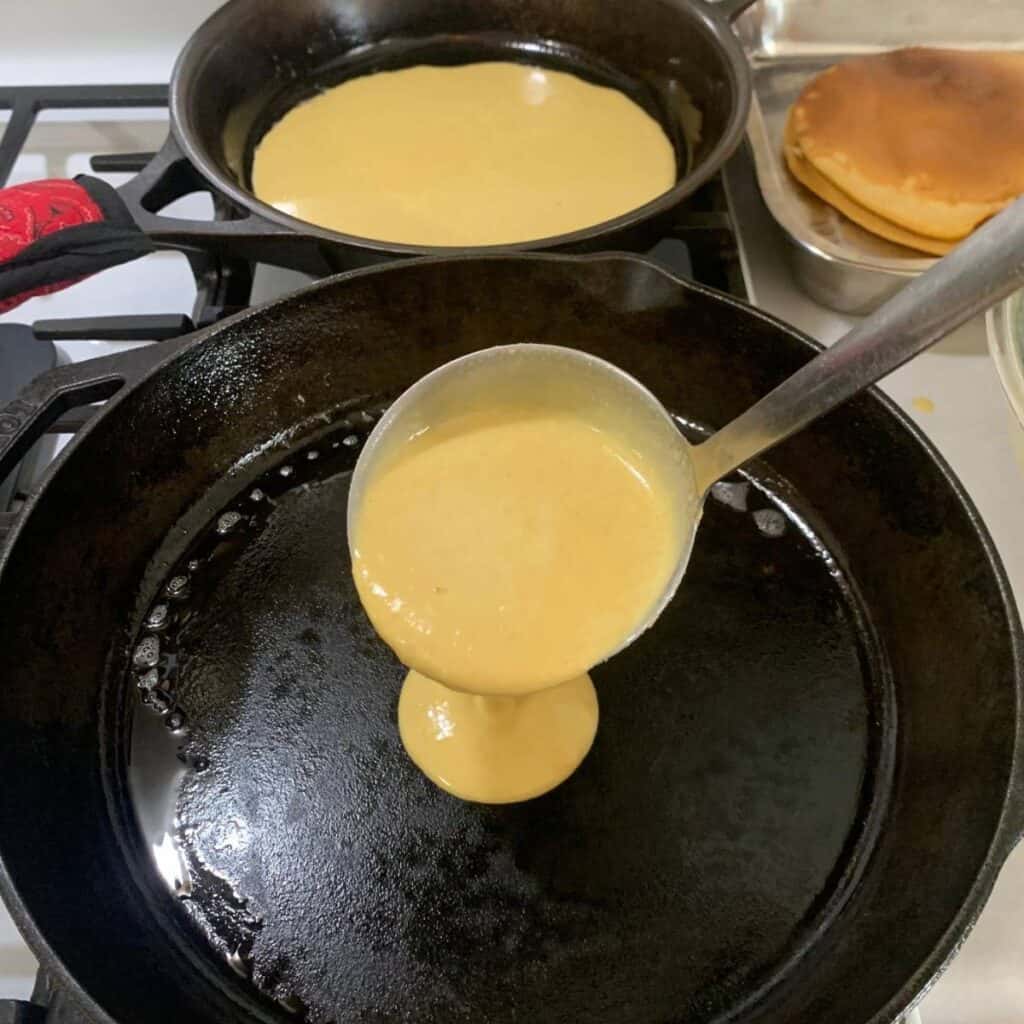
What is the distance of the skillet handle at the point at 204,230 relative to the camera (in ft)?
2.91

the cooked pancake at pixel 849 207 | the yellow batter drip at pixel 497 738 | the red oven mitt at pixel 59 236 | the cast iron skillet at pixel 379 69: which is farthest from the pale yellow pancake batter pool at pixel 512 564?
the cooked pancake at pixel 849 207

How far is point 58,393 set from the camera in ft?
2.51

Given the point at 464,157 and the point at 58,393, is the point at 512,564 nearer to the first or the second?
the point at 58,393

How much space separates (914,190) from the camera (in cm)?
101

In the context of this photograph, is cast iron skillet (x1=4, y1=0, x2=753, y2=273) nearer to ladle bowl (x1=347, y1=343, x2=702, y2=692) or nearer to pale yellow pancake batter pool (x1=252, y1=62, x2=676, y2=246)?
pale yellow pancake batter pool (x1=252, y1=62, x2=676, y2=246)

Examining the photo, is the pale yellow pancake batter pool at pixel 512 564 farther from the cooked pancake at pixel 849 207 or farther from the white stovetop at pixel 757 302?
the cooked pancake at pixel 849 207

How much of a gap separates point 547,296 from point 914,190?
0.43 m

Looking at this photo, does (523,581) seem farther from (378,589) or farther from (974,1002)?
(974,1002)

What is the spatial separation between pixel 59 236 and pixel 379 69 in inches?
23.2

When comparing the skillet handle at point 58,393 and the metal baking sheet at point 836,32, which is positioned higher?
the metal baking sheet at point 836,32

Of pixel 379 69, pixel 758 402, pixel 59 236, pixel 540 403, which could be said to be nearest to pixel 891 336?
pixel 758 402

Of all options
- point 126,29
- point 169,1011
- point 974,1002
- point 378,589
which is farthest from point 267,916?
point 126,29

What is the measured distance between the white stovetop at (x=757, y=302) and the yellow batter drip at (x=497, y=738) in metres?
0.32

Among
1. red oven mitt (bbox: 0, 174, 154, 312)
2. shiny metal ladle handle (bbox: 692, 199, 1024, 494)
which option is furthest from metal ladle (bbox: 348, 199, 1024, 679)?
red oven mitt (bbox: 0, 174, 154, 312)
